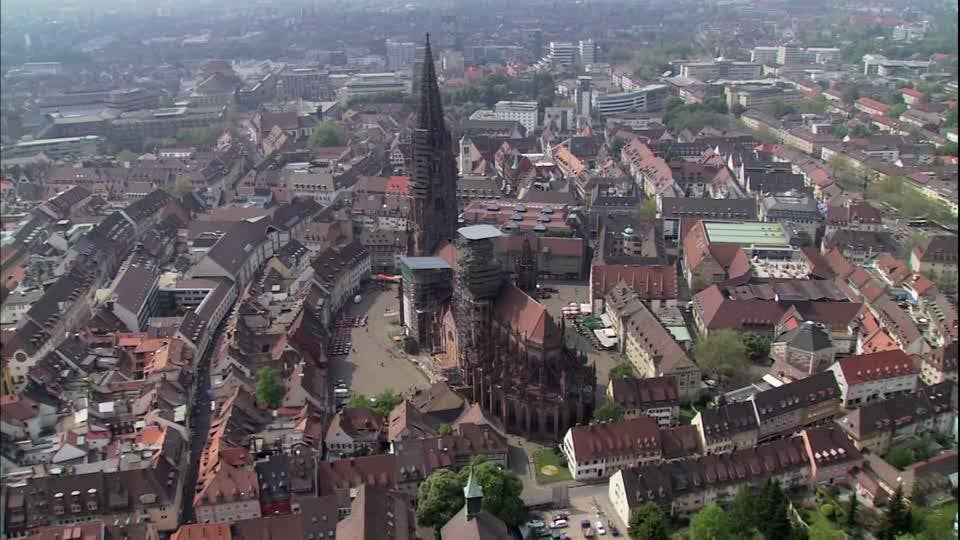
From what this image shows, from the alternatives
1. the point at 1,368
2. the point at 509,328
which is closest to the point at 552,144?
the point at 509,328

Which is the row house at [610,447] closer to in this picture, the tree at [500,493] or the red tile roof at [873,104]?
the tree at [500,493]

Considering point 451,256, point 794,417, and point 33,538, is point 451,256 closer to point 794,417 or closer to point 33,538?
point 794,417

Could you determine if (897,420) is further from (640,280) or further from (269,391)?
(269,391)

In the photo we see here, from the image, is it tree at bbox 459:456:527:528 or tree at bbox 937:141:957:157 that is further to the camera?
tree at bbox 937:141:957:157

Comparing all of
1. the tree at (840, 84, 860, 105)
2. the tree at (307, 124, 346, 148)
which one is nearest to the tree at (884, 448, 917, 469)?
the tree at (307, 124, 346, 148)

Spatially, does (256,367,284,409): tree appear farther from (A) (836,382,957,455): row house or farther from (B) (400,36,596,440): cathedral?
(A) (836,382,957,455): row house

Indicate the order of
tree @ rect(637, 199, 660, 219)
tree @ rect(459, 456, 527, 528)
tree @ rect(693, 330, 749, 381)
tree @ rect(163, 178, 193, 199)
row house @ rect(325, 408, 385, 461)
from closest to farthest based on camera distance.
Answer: tree @ rect(459, 456, 527, 528) → row house @ rect(325, 408, 385, 461) → tree @ rect(693, 330, 749, 381) → tree @ rect(637, 199, 660, 219) → tree @ rect(163, 178, 193, 199)
